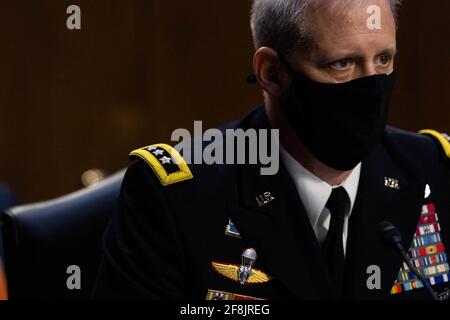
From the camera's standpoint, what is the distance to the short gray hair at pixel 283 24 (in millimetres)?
1266

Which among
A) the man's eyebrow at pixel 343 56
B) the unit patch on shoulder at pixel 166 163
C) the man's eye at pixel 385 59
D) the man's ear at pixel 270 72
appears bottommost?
the unit patch on shoulder at pixel 166 163

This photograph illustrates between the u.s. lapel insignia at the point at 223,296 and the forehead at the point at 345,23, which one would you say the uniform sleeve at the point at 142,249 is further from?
the forehead at the point at 345,23

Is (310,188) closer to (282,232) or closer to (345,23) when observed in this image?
(282,232)

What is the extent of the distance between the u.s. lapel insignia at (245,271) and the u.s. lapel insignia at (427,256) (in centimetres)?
25

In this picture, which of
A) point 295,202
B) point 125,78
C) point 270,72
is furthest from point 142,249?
point 125,78

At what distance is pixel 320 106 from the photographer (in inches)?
50.4

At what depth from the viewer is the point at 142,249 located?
49.6 inches

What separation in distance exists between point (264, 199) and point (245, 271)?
0.14 m

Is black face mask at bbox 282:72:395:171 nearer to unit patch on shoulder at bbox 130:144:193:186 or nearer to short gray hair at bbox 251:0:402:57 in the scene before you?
short gray hair at bbox 251:0:402:57

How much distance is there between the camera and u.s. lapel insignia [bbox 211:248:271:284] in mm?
1288

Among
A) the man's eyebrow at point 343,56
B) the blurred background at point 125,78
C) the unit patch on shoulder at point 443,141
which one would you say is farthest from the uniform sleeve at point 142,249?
the blurred background at point 125,78

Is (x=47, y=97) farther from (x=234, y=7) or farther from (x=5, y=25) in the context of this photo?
(x=234, y=7)

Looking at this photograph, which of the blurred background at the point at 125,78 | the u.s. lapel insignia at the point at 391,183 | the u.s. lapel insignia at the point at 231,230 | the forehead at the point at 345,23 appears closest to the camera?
the forehead at the point at 345,23

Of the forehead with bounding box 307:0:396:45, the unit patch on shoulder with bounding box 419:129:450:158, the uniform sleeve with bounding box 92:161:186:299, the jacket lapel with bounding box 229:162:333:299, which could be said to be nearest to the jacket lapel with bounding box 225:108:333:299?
the jacket lapel with bounding box 229:162:333:299
